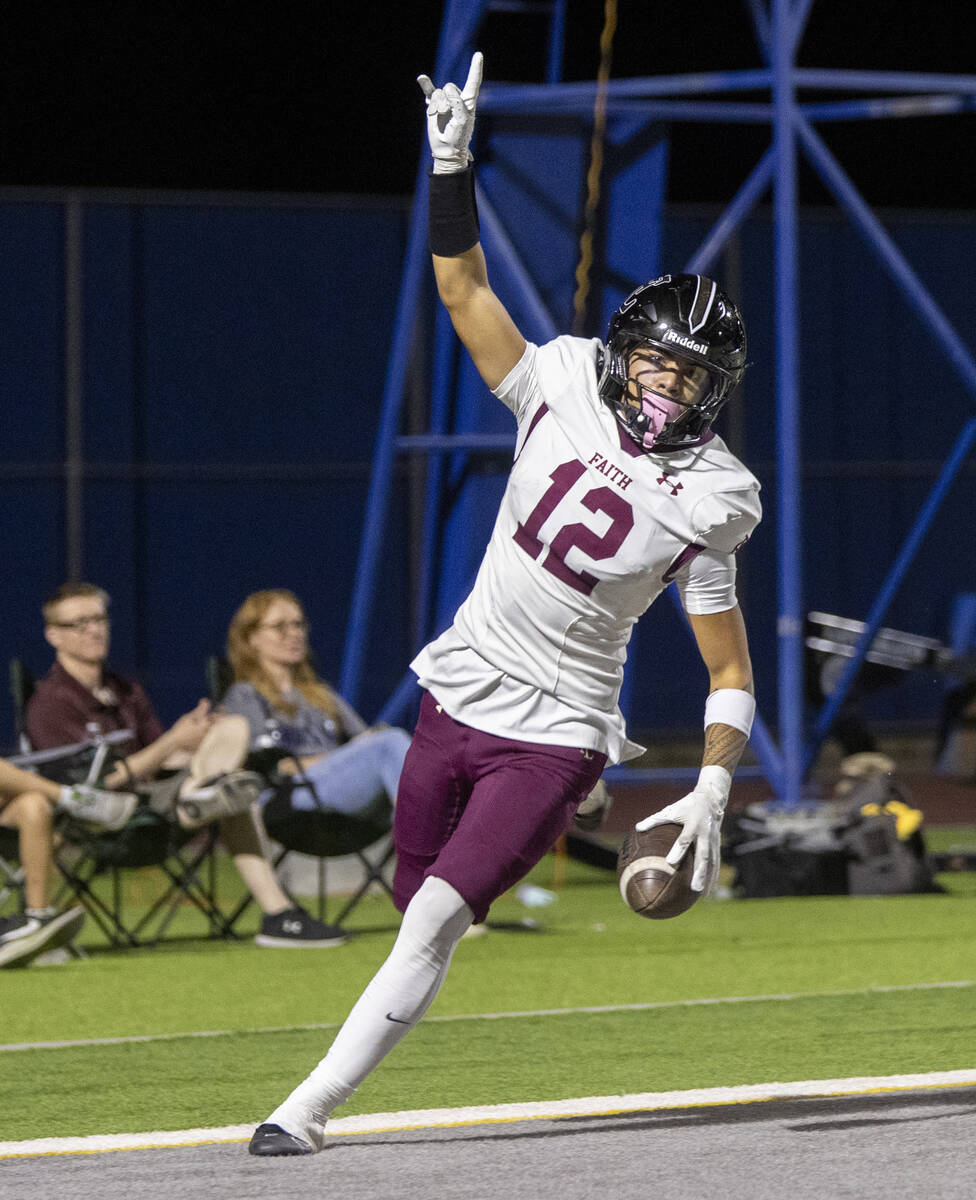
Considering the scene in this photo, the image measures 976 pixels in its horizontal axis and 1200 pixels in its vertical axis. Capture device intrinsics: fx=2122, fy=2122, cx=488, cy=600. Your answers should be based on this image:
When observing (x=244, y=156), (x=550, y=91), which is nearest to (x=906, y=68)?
(x=244, y=156)

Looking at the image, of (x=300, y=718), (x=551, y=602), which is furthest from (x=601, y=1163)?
(x=300, y=718)

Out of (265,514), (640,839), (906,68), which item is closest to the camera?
(640,839)

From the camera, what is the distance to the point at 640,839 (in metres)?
4.82

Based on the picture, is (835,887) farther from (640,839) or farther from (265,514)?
(265,514)

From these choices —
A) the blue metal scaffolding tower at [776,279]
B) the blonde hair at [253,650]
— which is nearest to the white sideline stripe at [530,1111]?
the blonde hair at [253,650]

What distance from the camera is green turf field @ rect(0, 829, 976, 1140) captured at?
5.75 meters

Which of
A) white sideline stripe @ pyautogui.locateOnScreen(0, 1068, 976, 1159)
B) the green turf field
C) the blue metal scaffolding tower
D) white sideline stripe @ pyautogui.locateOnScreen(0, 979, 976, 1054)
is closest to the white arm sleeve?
white sideline stripe @ pyautogui.locateOnScreen(0, 1068, 976, 1159)

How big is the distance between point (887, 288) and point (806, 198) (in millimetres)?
3205

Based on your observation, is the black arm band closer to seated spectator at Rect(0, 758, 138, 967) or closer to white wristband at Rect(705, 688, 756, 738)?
white wristband at Rect(705, 688, 756, 738)

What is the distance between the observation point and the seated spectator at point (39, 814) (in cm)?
836

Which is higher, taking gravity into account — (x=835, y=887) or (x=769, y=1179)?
(x=769, y=1179)

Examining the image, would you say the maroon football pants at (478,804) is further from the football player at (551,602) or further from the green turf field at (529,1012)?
the green turf field at (529,1012)

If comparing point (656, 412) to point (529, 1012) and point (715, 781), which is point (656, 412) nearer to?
point (715, 781)

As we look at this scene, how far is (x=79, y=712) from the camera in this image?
8.97 meters
